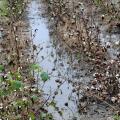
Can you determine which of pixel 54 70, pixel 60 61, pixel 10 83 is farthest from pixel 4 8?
pixel 10 83

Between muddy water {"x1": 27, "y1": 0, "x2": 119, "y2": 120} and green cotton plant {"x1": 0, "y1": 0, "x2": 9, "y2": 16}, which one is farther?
green cotton plant {"x1": 0, "y1": 0, "x2": 9, "y2": 16}

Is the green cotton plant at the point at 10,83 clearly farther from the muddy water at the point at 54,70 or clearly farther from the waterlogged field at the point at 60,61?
the muddy water at the point at 54,70

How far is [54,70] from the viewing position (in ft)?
22.6

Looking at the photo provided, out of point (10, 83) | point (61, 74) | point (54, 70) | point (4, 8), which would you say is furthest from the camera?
point (4, 8)

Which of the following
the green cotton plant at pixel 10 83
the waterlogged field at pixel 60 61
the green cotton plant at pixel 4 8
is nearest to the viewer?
the green cotton plant at pixel 10 83

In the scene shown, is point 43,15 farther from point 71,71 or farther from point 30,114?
point 30,114

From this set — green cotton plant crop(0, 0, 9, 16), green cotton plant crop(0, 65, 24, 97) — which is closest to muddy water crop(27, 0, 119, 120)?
green cotton plant crop(0, 65, 24, 97)

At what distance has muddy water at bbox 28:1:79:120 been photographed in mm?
5673

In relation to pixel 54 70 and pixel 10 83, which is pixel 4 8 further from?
pixel 10 83

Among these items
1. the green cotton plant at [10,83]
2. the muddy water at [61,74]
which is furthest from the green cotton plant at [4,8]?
the green cotton plant at [10,83]

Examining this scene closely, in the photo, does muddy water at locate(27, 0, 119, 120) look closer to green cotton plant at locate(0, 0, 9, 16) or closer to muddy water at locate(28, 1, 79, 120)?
muddy water at locate(28, 1, 79, 120)

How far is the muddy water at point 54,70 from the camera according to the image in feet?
18.6

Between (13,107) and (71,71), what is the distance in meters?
1.66

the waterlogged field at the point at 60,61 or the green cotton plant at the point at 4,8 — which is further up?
the green cotton plant at the point at 4,8
